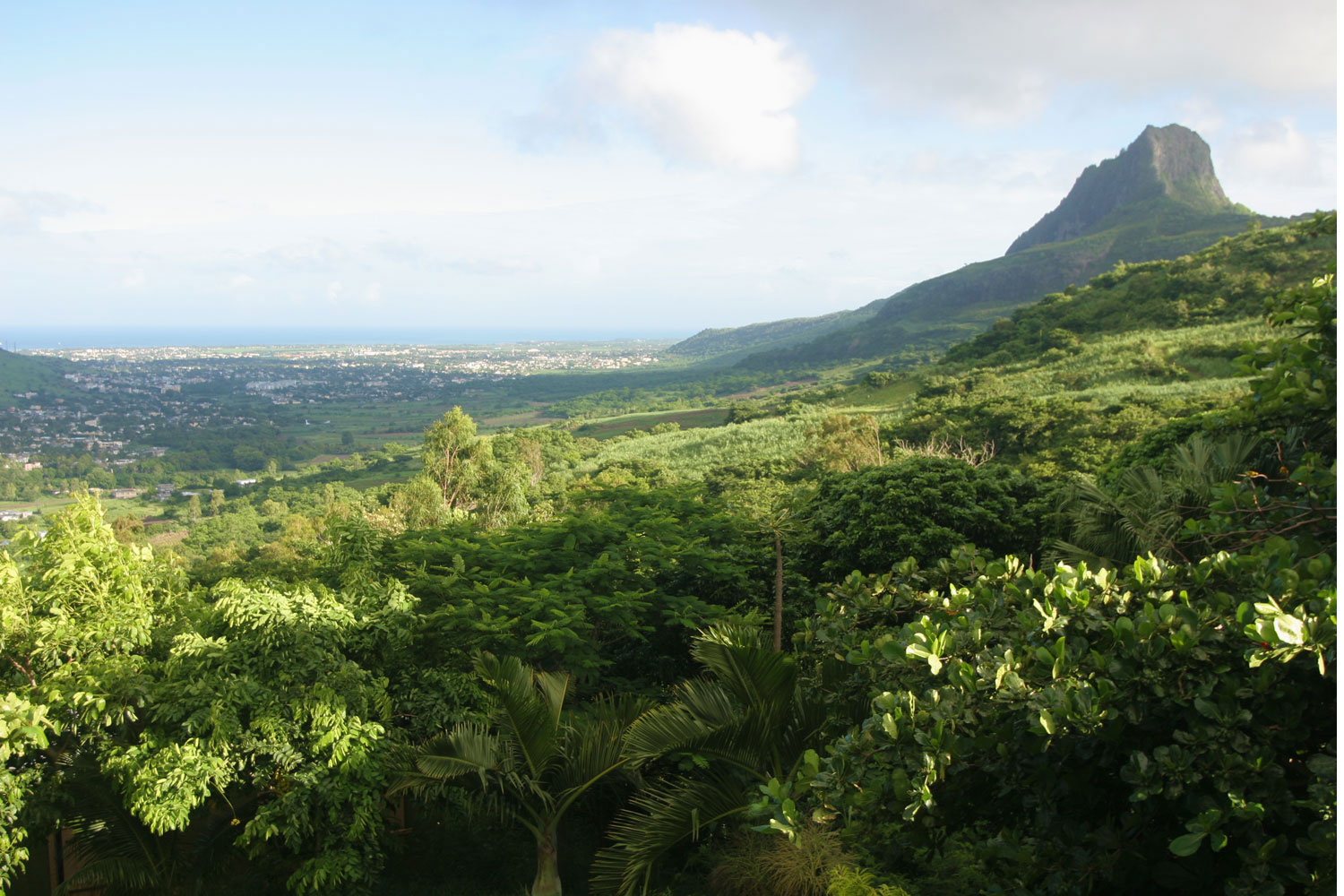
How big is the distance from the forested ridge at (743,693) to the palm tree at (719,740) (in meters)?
0.03

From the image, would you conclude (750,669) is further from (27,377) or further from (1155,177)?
(27,377)

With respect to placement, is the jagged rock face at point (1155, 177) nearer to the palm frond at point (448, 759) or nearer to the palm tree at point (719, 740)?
the palm tree at point (719, 740)

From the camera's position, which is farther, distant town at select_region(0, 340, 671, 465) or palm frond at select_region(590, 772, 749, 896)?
distant town at select_region(0, 340, 671, 465)

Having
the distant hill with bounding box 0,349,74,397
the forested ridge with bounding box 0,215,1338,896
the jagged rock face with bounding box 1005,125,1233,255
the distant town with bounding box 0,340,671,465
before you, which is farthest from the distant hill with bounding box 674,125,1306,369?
the distant hill with bounding box 0,349,74,397

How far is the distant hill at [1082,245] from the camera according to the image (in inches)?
3814

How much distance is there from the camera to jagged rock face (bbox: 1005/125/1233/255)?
10656cm

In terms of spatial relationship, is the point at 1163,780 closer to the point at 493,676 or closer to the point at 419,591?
the point at 493,676

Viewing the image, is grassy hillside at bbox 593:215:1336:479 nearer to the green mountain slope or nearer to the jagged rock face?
the jagged rock face

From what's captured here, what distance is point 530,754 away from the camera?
657 centimetres

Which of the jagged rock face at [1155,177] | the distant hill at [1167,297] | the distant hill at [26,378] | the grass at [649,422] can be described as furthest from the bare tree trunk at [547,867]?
the distant hill at [26,378]

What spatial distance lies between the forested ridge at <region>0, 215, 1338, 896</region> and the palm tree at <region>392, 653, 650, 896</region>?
39mm

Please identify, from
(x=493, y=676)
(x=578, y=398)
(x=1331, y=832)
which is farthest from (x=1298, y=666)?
(x=578, y=398)

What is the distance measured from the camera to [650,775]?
25.6 feet

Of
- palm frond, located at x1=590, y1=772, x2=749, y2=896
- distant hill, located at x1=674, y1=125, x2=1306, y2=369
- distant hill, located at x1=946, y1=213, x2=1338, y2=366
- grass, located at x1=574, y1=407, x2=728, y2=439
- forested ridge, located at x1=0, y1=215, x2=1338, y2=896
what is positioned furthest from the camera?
distant hill, located at x1=674, y1=125, x2=1306, y2=369
